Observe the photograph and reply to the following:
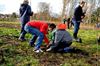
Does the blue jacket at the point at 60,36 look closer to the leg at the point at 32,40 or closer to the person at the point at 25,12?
the leg at the point at 32,40

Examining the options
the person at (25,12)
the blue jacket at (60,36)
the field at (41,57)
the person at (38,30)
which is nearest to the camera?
the field at (41,57)

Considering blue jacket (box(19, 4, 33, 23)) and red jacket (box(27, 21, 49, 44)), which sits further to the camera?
blue jacket (box(19, 4, 33, 23))

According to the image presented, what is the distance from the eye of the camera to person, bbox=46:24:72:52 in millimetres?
10852

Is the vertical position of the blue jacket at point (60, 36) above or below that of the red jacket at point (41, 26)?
below

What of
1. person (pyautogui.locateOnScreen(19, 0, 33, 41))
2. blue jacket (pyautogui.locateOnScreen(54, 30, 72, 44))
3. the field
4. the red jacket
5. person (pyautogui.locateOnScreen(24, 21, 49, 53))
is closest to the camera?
the field

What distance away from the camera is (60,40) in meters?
10.9

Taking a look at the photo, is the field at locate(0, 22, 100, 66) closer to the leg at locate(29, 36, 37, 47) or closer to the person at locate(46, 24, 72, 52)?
the leg at locate(29, 36, 37, 47)

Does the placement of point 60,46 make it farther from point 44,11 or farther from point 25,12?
point 44,11

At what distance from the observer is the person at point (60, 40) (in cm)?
1085

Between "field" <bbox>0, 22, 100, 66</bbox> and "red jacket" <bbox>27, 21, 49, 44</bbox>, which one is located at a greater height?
"red jacket" <bbox>27, 21, 49, 44</bbox>

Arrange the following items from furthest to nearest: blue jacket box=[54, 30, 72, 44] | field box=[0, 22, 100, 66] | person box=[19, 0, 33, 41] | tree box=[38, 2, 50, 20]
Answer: tree box=[38, 2, 50, 20] < person box=[19, 0, 33, 41] < blue jacket box=[54, 30, 72, 44] < field box=[0, 22, 100, 66]

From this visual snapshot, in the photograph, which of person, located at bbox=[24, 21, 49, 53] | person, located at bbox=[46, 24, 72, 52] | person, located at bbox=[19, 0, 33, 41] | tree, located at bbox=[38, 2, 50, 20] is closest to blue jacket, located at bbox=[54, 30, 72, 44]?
person, located at bbox=[46, 24, 72, 52]

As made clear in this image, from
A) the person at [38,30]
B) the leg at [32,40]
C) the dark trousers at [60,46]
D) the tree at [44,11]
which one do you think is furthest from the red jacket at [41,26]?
the tree at [44,11]

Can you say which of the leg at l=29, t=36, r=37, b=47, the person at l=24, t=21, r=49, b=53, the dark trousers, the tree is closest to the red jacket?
the person at l=24, t=21, r=49, b=53
